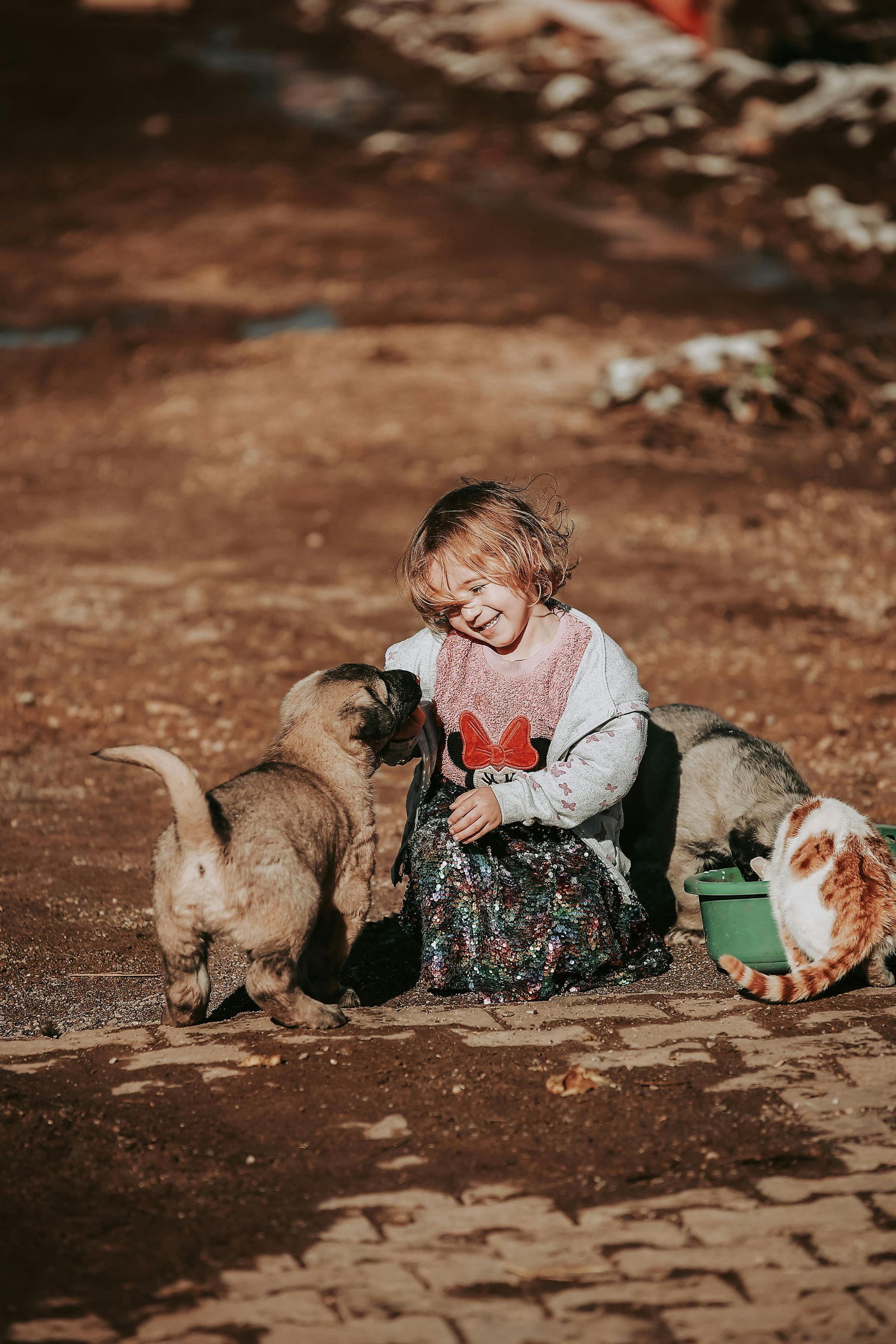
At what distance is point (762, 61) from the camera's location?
85.1ft

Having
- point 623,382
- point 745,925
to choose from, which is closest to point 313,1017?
point 745,925

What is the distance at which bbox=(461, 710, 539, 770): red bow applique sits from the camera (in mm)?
4523

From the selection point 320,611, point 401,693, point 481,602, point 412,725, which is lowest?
point 320,611

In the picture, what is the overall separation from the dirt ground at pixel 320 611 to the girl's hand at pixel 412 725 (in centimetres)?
88

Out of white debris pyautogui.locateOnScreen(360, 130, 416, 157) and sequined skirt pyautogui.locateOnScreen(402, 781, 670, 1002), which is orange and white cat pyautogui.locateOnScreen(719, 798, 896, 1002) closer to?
sequined skirt pyautogui.locateOnScreen(402, 781, 670, 1002)

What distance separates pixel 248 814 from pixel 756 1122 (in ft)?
5.32

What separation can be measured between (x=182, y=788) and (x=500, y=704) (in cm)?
123

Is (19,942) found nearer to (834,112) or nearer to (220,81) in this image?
(834,112)

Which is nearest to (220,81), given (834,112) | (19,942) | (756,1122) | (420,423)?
(834,112)

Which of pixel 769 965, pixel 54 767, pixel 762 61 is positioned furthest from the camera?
pixel 762 61

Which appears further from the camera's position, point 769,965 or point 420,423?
point 420,423

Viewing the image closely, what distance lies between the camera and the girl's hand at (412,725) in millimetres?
4598

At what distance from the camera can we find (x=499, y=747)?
14.9 ft

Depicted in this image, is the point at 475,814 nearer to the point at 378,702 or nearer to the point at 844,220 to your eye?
the point at 378,702
